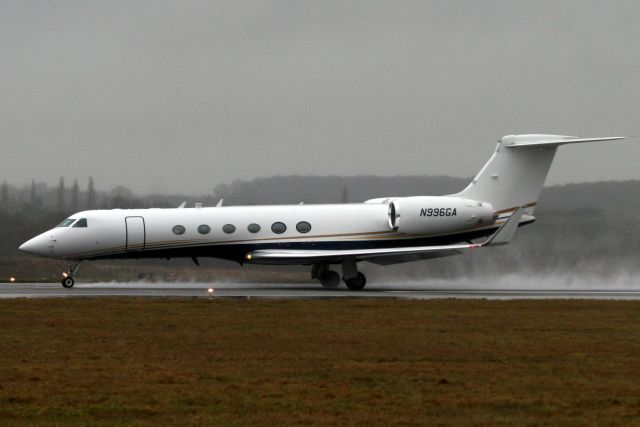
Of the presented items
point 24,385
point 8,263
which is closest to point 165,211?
point 8,263

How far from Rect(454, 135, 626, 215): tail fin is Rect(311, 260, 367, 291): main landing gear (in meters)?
5.41

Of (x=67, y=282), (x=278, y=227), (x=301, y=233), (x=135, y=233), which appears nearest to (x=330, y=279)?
(x=301, y=233)

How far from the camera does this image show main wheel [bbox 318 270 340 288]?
35.8 m

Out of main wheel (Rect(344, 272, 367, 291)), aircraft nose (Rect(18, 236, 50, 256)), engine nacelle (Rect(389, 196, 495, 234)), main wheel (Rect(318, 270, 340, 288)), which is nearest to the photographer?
aircraft nose (Rect(18, 236, 50, 256))

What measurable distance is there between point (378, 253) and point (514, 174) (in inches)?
265

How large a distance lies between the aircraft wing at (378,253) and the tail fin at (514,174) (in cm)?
322

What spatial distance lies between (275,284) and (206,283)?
2589mm

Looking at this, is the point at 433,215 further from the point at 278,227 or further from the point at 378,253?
the point at 278,227

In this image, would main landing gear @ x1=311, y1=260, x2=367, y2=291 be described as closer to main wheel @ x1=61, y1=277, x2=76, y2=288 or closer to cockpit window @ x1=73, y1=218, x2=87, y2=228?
cockpit window @ x1=73, y1=218, x2=87, y2=228

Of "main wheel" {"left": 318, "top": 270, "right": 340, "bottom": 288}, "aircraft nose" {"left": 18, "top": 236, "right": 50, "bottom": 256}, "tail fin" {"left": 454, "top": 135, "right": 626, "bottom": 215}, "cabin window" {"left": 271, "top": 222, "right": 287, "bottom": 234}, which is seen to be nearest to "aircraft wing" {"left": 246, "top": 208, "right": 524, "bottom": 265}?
"cabin window" {"left": 271, "top": 222, "right": 287, "bottom": 234}

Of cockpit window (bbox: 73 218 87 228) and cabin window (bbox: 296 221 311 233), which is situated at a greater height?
cockpit window (bbox: 73 218 87 228)

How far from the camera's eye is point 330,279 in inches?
1409

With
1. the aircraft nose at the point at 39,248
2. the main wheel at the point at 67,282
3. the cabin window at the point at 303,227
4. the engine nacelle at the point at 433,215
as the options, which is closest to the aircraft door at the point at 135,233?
the main wheel at the point at 67,282

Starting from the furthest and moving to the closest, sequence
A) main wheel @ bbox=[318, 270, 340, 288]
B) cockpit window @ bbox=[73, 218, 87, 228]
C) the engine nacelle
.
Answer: main wheel @ bbox=[318, 270, 340, 288], the engine nacelle, cockpit window @ bbox=[73, 218, 87, 228]
